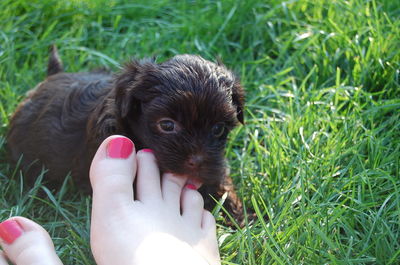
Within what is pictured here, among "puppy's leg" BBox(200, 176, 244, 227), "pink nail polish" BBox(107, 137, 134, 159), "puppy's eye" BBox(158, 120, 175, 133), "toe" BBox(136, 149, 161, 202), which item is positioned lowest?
"puppy's leg" BBox(200, 176, 244, 227)

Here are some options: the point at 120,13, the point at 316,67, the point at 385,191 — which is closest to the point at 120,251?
the point at 385,191

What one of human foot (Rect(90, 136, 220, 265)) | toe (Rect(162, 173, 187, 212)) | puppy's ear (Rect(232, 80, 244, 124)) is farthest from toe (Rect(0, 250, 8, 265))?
puppy's ear (Rect(232, 80, 244, 124))

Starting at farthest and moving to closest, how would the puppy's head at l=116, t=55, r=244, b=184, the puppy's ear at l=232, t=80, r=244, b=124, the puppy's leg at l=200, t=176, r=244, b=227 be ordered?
1. the puppy's leg at l=200, t=176, r=244, b=227
2. the puppy's ear at l=232, t=80, r=244, b=124
3. the puppy's head at l=116, t=55, r=244, b=184

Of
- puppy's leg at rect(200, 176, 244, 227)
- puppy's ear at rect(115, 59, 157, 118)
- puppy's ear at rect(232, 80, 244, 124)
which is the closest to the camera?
puppy's ear at rect(115, 59, 157, 118)

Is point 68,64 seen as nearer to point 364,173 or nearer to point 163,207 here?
point 163,207

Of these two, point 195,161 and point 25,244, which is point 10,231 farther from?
point 195,161

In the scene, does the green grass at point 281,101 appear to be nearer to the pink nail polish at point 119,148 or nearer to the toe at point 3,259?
the toe at point 3,259

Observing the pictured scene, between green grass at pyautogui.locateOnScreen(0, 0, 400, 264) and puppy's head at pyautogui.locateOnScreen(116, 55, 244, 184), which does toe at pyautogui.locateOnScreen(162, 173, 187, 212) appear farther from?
green grass at pyautogui.locateOnScreen(0, 0, 400, 264)
